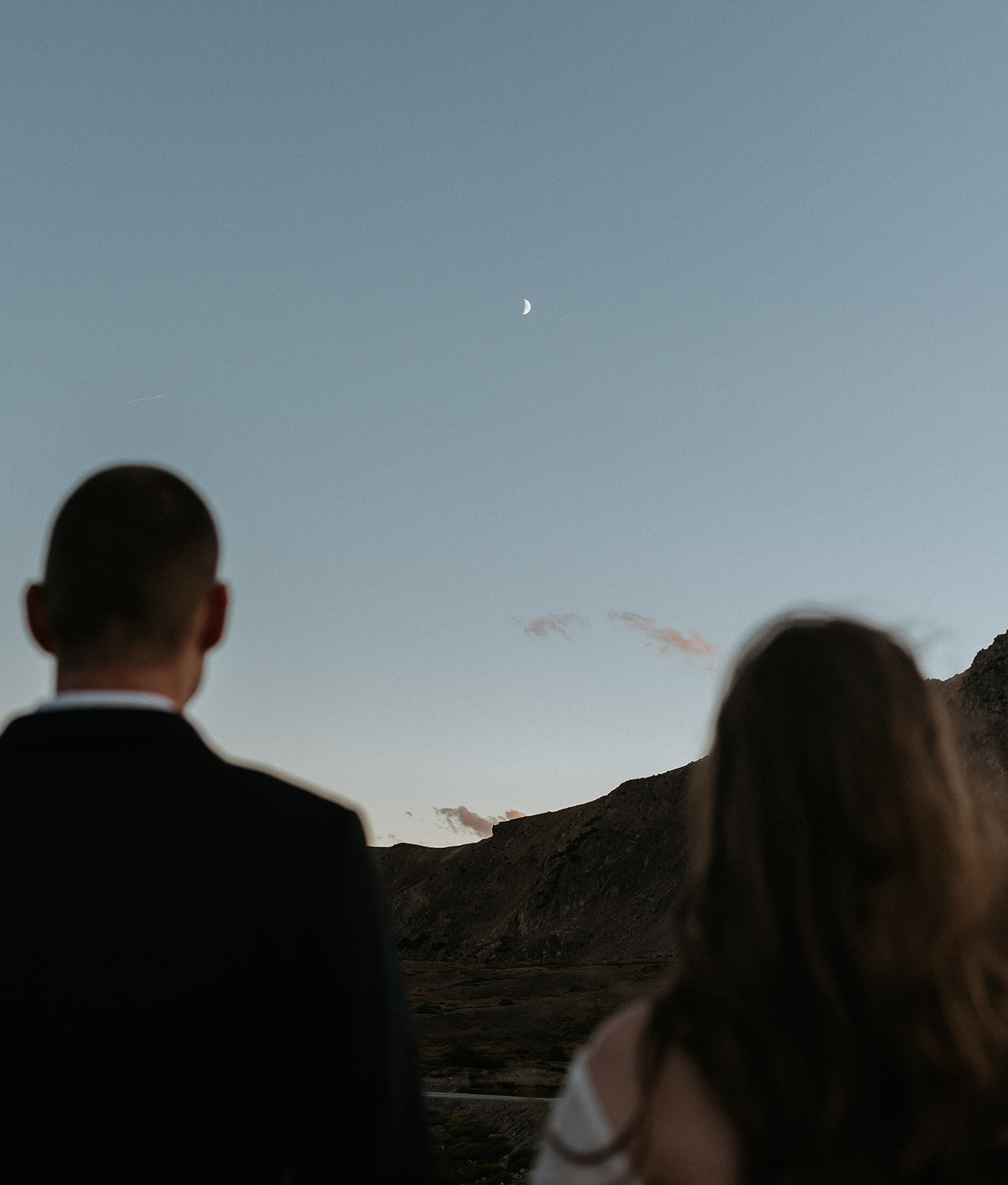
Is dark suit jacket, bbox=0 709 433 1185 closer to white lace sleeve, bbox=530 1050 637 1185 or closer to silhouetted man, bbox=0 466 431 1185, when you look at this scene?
silhouetted man, bbox=0 466 431 1185

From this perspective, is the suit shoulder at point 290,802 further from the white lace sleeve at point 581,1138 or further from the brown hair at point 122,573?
the white lace sleeve at point 581,1138

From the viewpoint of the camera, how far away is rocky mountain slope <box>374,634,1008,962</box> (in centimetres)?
7412

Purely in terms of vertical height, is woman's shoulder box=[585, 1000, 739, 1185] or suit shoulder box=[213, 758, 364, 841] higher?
suit shoulder box=[213, 758, 364, 841]

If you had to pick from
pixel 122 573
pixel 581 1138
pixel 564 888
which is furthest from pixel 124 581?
pixel 564 888

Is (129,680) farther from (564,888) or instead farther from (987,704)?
(564,888)

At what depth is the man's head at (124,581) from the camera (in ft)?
7.76

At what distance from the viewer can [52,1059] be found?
6.72ft

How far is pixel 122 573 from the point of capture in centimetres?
238

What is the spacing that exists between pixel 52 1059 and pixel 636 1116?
1088mm

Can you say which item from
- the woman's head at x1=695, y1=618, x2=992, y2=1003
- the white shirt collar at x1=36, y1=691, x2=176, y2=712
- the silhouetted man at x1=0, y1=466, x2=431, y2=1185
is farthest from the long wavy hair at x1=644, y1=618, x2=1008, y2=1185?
the white shirt collar at x1=36, y1=691, x2=176, y2=712

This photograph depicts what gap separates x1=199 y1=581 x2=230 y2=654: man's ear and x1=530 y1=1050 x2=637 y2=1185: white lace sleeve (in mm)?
1244

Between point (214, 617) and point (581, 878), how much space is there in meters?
90.1

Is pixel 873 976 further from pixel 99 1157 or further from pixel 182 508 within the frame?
pixel 182 508

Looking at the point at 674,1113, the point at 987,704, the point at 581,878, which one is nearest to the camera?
the point at 674,1113
